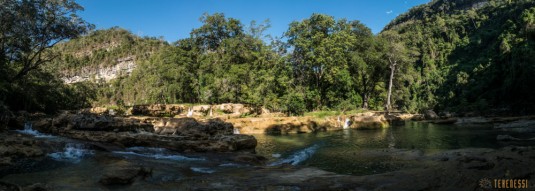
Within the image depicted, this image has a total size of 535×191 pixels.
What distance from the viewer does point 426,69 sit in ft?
379

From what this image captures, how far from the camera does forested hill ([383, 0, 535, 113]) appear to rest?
52.7 metres

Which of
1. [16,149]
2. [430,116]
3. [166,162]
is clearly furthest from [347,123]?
[16,149]

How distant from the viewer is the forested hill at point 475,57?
52.7 metres

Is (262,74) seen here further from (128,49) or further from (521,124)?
(128,49)

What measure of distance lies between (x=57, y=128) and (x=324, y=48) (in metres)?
34.6

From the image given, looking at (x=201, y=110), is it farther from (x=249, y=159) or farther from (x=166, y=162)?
(x=166, y=162)

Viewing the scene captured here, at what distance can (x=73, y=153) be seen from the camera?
1448cm

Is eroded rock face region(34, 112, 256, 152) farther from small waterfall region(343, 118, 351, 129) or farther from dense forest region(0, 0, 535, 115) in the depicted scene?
small waterfall region(343, 118, 351, 129)

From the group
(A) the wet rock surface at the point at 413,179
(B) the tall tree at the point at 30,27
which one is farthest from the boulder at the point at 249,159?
(B) the tall tree at the point at 30,27

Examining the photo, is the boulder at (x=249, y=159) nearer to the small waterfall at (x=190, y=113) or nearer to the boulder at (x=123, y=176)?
the boulder at (x=123, y=176)

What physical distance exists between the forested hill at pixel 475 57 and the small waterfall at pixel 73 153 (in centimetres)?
5116

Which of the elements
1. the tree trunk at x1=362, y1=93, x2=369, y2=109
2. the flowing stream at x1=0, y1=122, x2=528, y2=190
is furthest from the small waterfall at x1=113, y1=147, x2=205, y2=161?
the tree trunk at x1=362, y1=93, x2=369, y2=109

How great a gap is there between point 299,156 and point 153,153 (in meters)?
7.56

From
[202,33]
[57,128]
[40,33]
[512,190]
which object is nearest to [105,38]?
[202,33]
